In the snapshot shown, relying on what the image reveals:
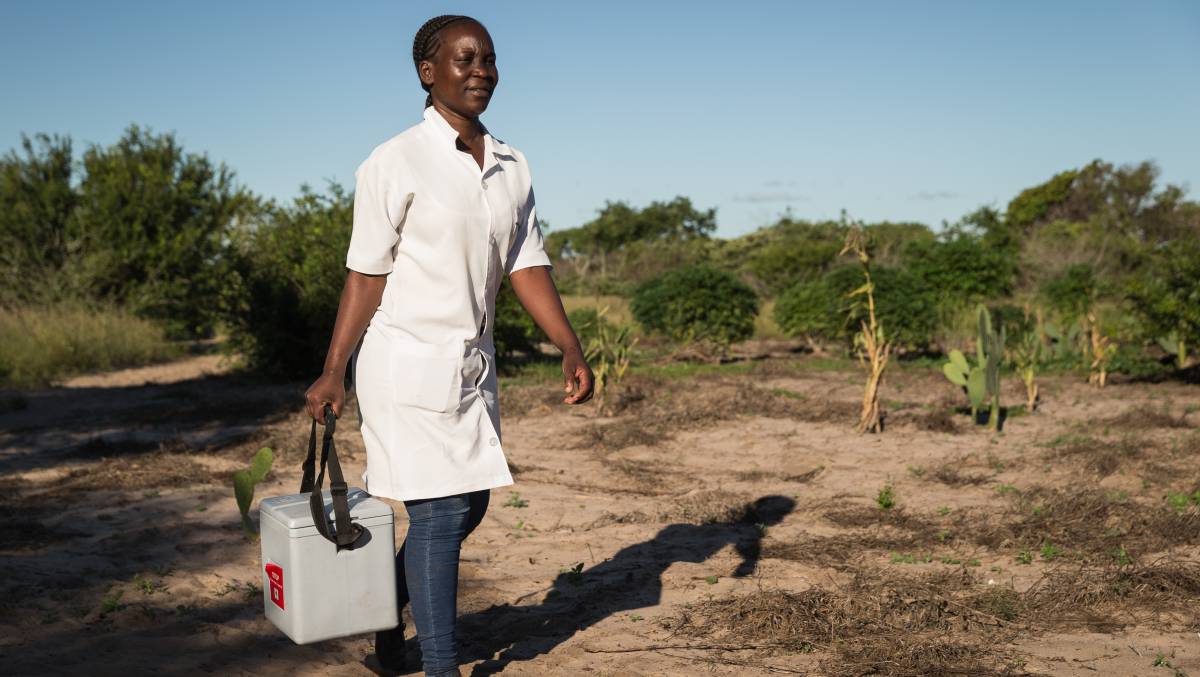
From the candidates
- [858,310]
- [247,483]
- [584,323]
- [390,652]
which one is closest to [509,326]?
[584,323]

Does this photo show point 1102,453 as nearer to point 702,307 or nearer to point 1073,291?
point 702,307

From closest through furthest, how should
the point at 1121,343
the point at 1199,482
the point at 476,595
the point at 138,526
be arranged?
the point at 476,595
the point at 138,526
the point at 1199,482
the point at 1121,343

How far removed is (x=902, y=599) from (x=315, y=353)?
9.61m

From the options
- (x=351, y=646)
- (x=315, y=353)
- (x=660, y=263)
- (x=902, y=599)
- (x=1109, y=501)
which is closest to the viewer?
(x=351, y=646)

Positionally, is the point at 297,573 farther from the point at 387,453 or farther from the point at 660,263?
the point at 660,263

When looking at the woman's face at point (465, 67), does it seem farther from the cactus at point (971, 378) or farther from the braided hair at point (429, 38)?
the cactus at point (971, 378)

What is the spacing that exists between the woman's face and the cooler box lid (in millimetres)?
1035

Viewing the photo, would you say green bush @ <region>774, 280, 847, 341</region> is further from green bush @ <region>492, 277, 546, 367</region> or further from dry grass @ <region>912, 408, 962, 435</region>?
dry grass @ <region>912, 408, 962, 435</region>

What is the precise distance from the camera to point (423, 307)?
98.0 inches

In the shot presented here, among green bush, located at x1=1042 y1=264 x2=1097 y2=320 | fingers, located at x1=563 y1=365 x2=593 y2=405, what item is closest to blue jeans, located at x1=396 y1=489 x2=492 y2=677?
fingers, located at x1=563 y1=365 x2=593 y2=405

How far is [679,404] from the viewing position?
8.94m

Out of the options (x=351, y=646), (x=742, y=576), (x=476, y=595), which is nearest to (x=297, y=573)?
(x=351, y=646)

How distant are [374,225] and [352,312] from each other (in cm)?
23

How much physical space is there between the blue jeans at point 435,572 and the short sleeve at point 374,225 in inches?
24.5
